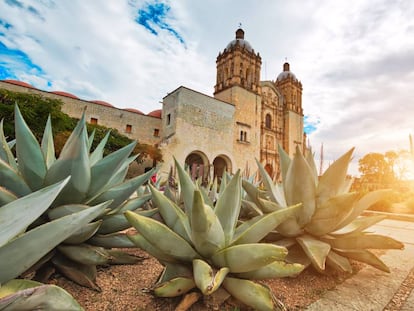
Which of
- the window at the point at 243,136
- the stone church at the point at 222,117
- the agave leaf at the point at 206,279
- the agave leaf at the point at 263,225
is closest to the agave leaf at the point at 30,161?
the agave leaf at the point at 206,279

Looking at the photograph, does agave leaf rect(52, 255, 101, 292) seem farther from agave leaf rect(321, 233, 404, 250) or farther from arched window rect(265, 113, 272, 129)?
arched window rect(265, 113, 272, 129)

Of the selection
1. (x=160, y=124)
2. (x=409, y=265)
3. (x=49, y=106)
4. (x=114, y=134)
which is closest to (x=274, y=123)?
(x=160, y=124)

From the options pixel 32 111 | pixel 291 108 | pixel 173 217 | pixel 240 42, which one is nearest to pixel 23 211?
pixel 173 217

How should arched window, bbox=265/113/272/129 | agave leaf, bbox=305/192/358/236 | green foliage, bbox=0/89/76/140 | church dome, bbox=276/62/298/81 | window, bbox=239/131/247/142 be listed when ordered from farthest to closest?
church dome, bbox=276/62/298/81
arched window, bbox=265/113/272/129
window, bbox=239/131/247/142
green foliage, bbox=0/89/76/140
agave leaf, bbox=305/192/358/236

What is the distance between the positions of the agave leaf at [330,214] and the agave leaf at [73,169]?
128cm

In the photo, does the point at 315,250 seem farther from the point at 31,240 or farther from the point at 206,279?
the point at 31,240

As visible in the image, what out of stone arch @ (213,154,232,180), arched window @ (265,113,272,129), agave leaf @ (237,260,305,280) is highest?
arched window @ (265,113,272,129)

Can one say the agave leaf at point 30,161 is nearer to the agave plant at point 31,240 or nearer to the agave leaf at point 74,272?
the agave leaf at point 74,272

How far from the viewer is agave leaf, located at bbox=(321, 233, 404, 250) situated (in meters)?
1.24

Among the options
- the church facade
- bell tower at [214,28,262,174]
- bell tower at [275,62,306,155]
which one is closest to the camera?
the church facade

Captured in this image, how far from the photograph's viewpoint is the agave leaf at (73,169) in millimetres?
983

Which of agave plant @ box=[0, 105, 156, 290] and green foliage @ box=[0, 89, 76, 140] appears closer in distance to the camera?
agave plant @ box=[0, 105, 156, 290]

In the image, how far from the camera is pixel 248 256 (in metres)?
0.82

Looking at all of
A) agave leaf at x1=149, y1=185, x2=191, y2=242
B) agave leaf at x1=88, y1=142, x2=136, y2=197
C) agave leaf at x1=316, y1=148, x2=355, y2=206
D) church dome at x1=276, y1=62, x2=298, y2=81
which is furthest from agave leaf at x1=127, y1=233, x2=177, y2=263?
church dome at x1=276, y1=62, x2=298, y2=81
